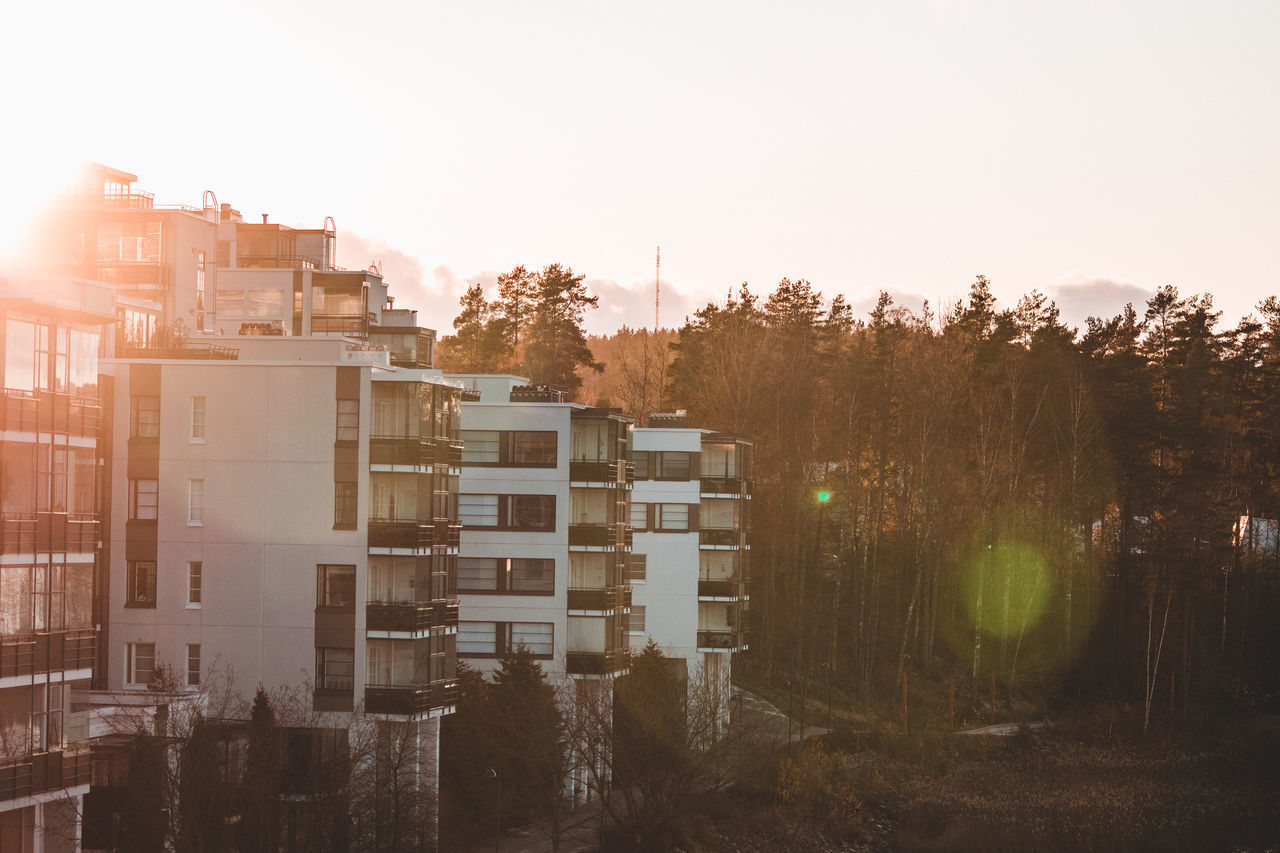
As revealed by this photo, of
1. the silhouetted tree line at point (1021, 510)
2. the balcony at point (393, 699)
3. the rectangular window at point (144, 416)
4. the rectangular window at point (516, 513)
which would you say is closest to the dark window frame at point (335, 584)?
the balcony at point (393, 699)

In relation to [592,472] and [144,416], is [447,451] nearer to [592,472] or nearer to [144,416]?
[144,416]

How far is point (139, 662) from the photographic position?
4866 centimetres

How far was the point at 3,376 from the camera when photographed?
33.2 metres

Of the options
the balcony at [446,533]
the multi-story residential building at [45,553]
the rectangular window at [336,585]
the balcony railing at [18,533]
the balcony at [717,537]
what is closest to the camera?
the balcony railing at [18,533]

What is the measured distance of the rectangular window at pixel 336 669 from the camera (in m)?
48.4

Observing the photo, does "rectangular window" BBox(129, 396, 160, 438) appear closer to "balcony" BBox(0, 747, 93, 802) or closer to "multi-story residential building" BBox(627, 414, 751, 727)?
"balcony" BBox(0, 747, 93, 802)

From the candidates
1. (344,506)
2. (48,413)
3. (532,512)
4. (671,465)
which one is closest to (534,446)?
(532,512)

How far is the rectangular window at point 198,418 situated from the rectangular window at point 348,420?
4.79 metres

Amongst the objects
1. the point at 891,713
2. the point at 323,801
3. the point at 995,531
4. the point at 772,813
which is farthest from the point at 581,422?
the point at 995,531

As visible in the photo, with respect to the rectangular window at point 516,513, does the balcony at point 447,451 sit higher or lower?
higher

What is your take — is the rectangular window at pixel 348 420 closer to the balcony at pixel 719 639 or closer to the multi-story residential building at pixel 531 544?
the multi-story residential building at pixel 531 544

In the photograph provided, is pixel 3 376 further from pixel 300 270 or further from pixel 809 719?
pixel 809 719

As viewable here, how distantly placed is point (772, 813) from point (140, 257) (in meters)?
43.1

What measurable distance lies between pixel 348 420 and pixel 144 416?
715cm
